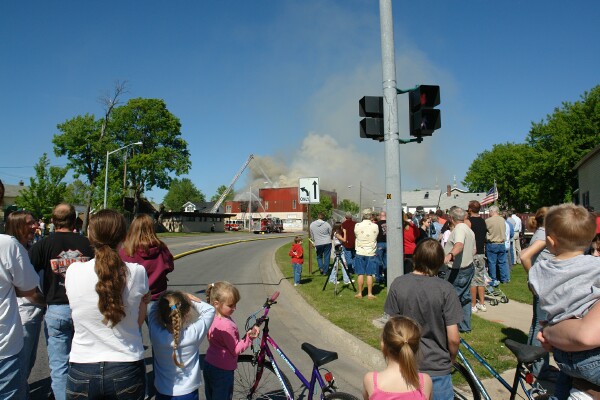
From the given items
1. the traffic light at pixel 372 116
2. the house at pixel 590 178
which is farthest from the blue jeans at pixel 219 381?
the house at pixel 590 178

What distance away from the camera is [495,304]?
8.76 metres

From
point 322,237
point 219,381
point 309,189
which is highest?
point 309,189

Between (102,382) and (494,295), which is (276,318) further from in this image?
(102,382)

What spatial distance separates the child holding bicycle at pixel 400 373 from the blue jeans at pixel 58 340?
106 inches

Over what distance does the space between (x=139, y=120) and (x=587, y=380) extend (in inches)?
2255

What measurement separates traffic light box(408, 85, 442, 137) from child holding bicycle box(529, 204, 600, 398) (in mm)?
4843

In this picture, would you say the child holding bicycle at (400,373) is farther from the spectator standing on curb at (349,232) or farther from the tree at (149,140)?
the tree at (149,140)

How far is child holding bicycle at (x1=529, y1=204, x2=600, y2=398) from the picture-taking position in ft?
7.01

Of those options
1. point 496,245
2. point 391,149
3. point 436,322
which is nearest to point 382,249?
point 496,245

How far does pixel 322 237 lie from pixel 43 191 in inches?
1676

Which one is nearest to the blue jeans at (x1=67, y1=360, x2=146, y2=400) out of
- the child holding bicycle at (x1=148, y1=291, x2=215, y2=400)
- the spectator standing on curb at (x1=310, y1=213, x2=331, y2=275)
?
the child holding bicycle at (x1=148, y1=291, x2=215, y2=400)

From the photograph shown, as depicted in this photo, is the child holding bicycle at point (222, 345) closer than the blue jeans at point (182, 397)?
No

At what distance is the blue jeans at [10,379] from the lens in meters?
2.75

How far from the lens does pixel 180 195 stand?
13425cm
